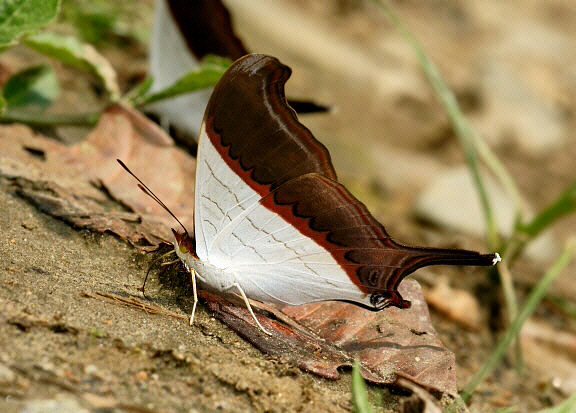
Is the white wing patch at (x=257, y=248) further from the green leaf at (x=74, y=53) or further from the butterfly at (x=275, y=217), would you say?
the green leaf at (x=74, y=53)

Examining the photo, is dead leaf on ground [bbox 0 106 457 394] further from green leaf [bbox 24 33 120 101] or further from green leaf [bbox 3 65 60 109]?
green leaf [bbox 3 65 60 109]

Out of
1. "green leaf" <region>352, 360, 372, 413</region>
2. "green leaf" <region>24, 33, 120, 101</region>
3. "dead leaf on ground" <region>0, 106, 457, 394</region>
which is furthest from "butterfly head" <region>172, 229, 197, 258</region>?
"green leaf" <region>24, 33, 120, 101</region>

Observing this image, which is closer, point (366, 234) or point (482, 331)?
point (366, 234)

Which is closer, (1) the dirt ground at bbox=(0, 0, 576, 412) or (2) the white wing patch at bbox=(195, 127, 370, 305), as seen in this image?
(1) the dirt ground at bbox=(0, 0, 576, 412)

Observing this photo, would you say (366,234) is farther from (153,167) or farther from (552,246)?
(552,246)

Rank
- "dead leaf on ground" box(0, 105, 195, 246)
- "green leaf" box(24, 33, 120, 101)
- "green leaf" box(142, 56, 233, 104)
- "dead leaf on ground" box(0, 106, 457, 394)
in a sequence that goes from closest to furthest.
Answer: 1. "dead leaf on ground" box(0, 106, 457, 394)
2. "dead leaf on ground" box(0, 105, 195, 246)
3. "green leaf" box(142, 56, 233, 104)
4. "green leaf" box(24, 33, 120, 101)

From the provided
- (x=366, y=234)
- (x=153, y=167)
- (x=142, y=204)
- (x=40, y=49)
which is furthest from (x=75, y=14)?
(x=366, y=234)
